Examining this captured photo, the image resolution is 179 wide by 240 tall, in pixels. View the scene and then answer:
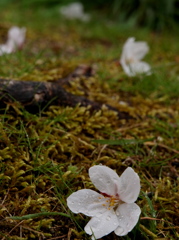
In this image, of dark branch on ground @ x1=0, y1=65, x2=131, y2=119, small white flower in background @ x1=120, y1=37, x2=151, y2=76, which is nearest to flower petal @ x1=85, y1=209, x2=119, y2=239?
dark branch on ground @ x1=0, y1=65, x2=131, y2=119

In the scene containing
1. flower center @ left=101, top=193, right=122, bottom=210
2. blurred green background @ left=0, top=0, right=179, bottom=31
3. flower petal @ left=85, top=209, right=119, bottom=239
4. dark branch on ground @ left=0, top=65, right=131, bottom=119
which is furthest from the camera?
blurred green background @ left=0, top=0, right=179, bottom=31

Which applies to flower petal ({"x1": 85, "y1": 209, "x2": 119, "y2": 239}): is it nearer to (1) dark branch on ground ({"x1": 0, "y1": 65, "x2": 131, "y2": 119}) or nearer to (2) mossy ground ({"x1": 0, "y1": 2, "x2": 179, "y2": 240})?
(2) mossy ground ({"x1": 0, "y1": 2, "x2": 179, "y2": 240})

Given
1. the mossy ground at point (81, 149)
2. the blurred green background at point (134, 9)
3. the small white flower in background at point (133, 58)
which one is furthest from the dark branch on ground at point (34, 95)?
the blurred green background at point (134, 9)

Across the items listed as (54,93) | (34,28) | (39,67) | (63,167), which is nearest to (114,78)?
(39,67)

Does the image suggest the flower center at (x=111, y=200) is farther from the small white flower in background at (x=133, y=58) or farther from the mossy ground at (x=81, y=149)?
the small white flower in background at (x=133, y=58)

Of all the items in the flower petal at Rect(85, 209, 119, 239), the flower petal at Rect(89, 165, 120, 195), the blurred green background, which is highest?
the flower petal at Rect(89, 165, 120, 195)

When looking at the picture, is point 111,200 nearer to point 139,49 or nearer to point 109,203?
point 109,203
